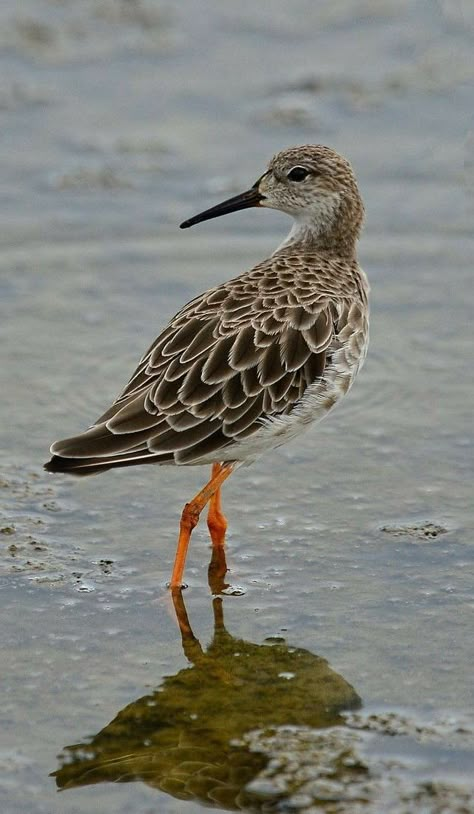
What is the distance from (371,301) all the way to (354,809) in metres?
5.33

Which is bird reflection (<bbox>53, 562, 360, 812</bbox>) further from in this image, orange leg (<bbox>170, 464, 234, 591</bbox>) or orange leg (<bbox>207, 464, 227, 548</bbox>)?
orange leg (<bbox>207, 464, 227, 548</bbox>)

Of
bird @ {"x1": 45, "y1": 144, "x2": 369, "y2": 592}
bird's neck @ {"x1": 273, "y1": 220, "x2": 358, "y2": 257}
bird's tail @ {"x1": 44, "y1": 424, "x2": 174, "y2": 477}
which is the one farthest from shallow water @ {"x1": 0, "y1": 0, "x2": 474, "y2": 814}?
bird's neck @ {"x1": 273, "y1": 220, "x2": 358, "y2": 257}

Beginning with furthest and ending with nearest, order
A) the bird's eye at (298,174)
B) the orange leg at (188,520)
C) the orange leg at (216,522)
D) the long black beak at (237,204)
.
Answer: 1. the long black beak at (237,204)
2. the bird's eye at (298,174)
3. the orange leg at (216,522)
4. the orange leg at (188,520)

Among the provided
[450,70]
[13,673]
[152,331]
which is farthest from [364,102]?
[13,673]

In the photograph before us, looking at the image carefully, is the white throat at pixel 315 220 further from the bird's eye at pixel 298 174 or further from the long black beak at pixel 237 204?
the long black beak at pixel 237 204

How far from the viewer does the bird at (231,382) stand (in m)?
7.70

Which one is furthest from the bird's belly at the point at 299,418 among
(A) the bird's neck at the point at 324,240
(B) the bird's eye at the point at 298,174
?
(B) the bird's eye at the point at 298,174

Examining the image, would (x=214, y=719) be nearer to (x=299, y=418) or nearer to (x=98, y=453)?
(x=98, y=453)

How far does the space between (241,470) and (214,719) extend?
8.50ft

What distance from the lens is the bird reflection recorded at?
648 cm

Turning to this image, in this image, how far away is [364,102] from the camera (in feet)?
44.3

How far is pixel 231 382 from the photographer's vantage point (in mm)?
7953

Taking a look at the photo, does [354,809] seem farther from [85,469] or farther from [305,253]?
[305,253]

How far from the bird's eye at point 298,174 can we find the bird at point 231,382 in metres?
0.76
